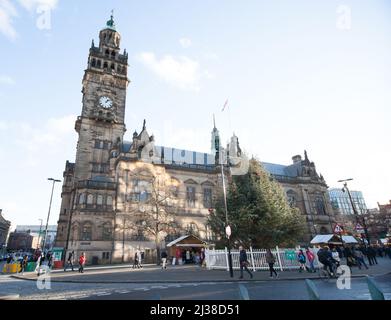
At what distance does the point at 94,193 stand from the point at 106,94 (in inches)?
840

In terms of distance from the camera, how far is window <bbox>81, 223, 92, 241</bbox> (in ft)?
114

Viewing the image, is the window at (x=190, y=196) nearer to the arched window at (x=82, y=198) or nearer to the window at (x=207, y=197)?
the window at (x=207, y=197)

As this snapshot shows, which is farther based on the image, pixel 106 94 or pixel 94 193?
pixel 106 94

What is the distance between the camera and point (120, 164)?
3816 cm

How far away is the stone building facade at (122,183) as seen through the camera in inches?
1390

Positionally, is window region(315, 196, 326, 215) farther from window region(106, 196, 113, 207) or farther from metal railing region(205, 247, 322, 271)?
window region(106, 196, 113, 207)

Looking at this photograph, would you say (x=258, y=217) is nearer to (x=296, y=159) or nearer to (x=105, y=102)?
(x=105, y=102)

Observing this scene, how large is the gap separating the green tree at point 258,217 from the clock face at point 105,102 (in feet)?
106

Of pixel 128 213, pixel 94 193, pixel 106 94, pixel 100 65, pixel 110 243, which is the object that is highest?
pixel 100 65

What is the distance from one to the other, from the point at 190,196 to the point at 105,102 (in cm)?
2453
